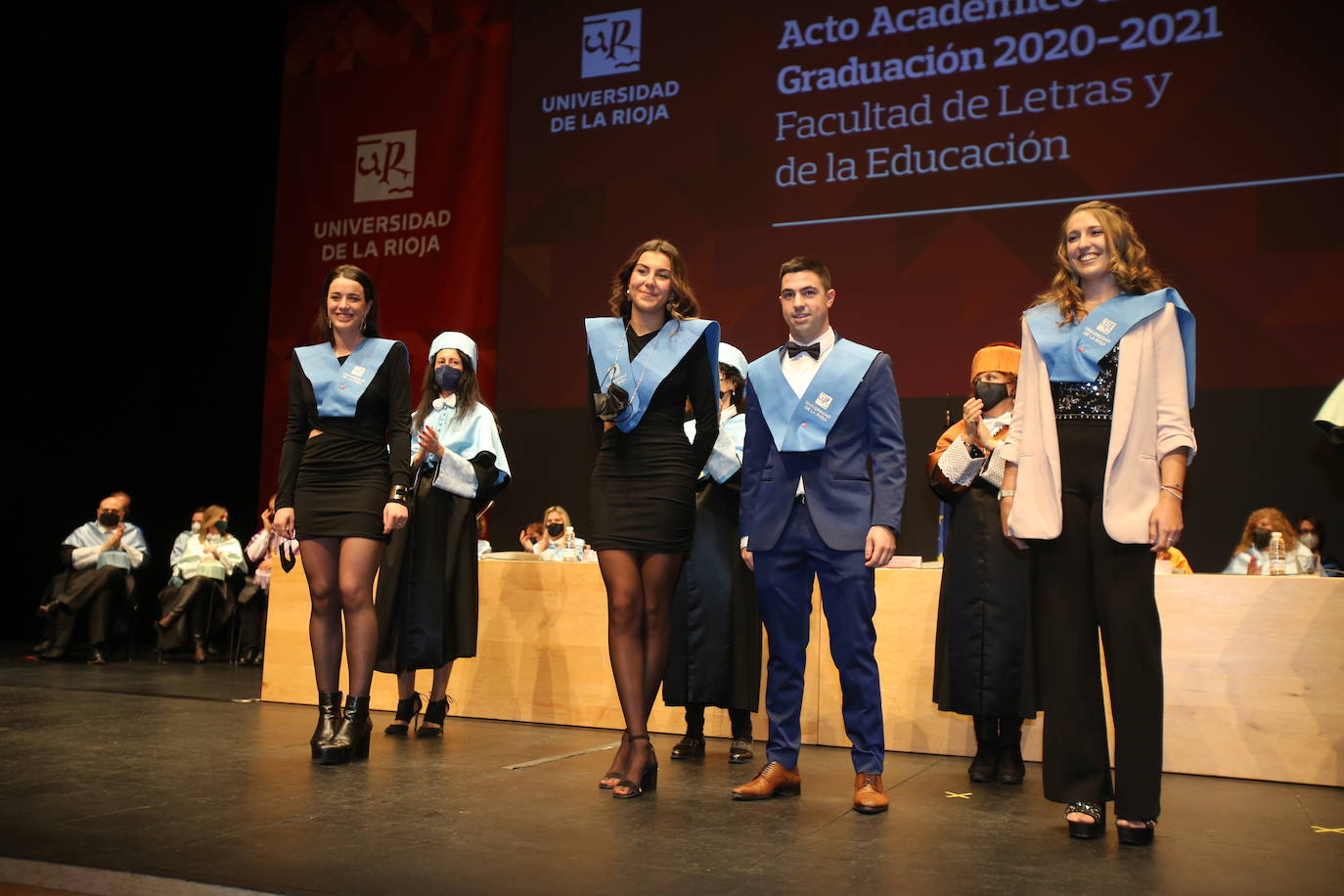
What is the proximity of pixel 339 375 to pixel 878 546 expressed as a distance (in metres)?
1.56

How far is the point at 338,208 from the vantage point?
7.88m

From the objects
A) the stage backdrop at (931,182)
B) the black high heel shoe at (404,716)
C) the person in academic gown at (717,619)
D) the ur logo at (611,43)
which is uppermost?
the ur logo at (611,43)

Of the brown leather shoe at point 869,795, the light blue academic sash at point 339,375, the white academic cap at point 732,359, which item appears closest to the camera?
the brown leather shoe at point 869,795

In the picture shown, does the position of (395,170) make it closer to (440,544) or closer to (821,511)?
(440,544)

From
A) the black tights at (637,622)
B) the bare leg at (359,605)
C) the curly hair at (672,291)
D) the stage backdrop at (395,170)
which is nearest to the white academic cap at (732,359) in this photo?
the curly hair at (672,291)

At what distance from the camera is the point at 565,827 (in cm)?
238

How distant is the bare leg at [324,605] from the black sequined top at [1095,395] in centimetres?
194

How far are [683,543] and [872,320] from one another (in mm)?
3474

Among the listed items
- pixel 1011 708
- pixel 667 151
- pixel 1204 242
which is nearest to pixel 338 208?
pixel 667 151

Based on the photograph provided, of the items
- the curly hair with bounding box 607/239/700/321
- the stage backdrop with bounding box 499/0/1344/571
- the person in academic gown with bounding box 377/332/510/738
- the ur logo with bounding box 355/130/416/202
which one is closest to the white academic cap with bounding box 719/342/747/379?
the curly hair with bounding box 607/239/700/321

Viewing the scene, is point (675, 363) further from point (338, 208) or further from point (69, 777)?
point (338, 208)

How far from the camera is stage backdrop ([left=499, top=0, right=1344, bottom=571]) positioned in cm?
529

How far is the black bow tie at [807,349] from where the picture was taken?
284cm

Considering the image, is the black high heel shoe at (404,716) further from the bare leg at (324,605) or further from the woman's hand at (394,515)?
the woman's hand at (394,515)
